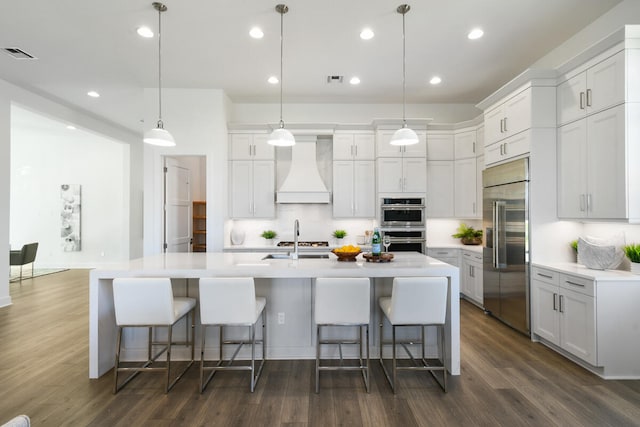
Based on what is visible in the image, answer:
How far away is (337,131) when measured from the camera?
5.51m

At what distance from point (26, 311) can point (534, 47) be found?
762cm

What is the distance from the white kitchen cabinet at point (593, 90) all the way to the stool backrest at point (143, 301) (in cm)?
403

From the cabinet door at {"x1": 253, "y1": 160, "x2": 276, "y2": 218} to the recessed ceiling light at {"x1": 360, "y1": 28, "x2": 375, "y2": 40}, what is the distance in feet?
8.31

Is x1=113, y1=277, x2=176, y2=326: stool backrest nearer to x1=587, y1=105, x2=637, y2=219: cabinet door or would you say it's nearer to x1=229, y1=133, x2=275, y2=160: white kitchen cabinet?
x1=229, y1=133, x2=275, y2=160: white kitchen cabinet

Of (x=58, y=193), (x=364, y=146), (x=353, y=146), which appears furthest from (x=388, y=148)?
(x=58, y=193)

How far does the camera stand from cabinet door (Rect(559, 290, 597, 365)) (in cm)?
277

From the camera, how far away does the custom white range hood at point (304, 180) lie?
5434 millimetres

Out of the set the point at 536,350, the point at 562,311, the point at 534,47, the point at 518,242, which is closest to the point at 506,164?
the point at 518,242

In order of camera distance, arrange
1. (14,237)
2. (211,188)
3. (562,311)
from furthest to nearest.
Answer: (14,237), (211,188), (562,311)

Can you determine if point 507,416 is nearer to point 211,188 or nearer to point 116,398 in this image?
point 116,398

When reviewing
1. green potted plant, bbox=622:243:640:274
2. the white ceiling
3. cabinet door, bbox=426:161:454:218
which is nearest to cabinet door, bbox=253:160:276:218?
the white ceiling

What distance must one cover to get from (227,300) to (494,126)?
3.91 metres

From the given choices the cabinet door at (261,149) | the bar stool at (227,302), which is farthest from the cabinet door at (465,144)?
the bar stool at (227,302)

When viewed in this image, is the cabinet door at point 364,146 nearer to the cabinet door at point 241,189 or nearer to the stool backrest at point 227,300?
the cabinet door at point 241,189
